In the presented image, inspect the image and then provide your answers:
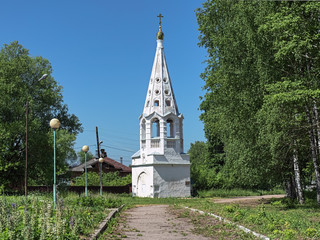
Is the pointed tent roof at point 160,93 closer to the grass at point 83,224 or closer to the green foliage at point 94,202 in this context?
the green foliage at point 94,202

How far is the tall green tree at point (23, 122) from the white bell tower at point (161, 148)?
683 cm

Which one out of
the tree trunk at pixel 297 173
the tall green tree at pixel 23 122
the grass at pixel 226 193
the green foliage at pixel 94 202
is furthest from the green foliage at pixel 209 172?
the green foliage at pixel 94 202

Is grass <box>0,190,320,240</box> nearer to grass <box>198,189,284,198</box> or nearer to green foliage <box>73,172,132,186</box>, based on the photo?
grass <box>198,189,284,198</box>

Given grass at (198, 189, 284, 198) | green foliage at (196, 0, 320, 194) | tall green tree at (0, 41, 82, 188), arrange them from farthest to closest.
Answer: grass at (198, 189, 284, 198) < tall green tree at (0, 41, 82, 188) < green foliage at (196, 0, 320, 194)

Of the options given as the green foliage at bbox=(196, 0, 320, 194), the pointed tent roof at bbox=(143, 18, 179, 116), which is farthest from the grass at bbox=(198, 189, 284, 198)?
the green foliage at bbox=(196, 0, 320, 194)

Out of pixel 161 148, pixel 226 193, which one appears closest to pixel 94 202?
pixel 161 148

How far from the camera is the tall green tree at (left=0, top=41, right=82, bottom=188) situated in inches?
1201

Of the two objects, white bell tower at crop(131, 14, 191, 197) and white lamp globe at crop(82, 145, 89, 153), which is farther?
white bell tower at crop(131, 14, 191, 197)

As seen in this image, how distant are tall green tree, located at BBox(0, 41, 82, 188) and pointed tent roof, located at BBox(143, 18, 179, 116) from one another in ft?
25.6

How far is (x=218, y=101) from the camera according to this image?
2078 cm

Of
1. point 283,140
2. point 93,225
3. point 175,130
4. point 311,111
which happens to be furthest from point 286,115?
point 175,130

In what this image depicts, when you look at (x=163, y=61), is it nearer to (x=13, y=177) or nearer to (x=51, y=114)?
(x=51, y=114)

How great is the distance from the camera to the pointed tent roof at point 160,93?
119ft

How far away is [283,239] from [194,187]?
3432 cm
